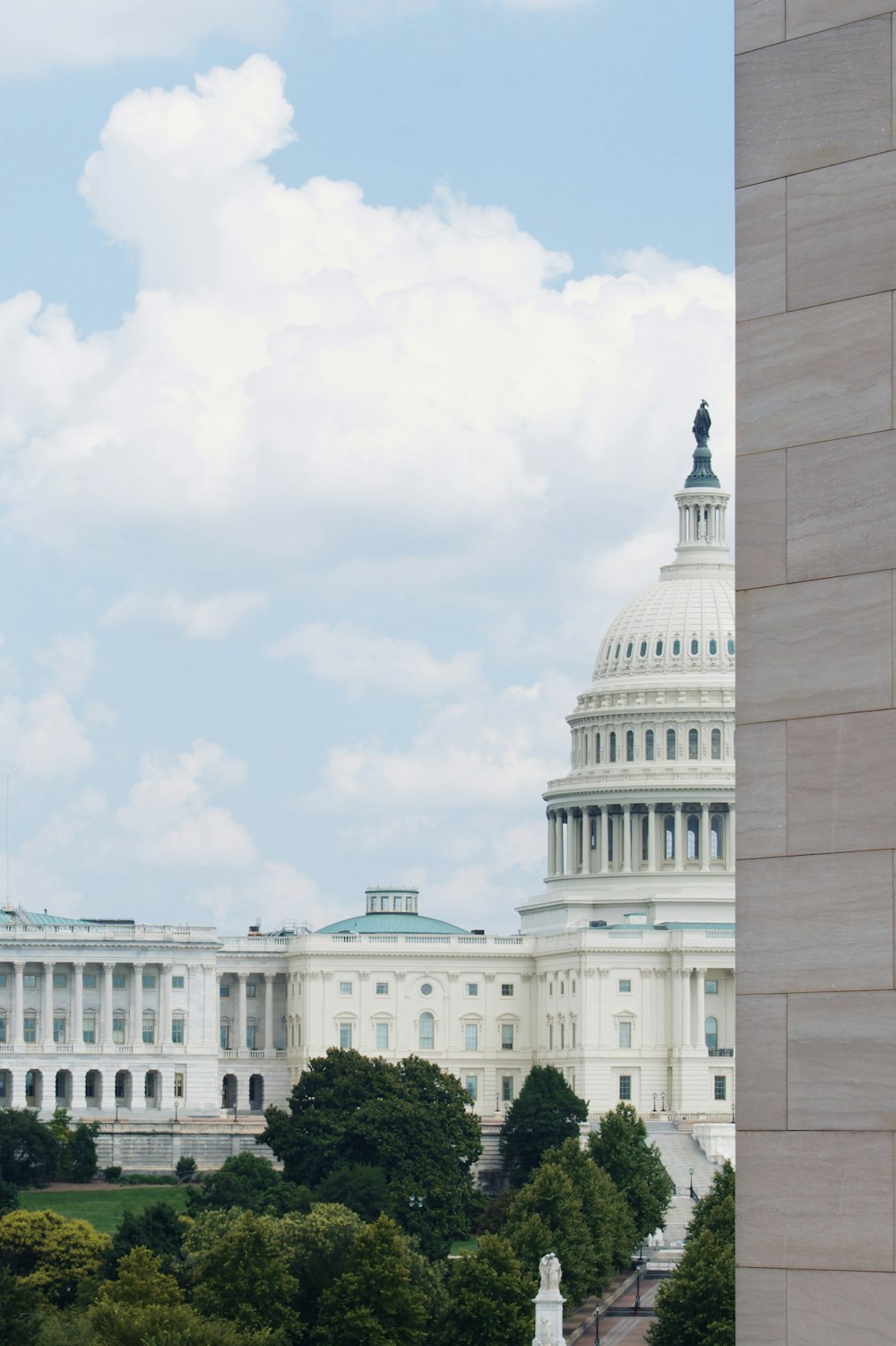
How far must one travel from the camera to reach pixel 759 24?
30.1 metres

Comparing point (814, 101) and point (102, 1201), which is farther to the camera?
point (102, 1201)

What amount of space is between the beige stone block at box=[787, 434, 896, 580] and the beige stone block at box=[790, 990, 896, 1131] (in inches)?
155

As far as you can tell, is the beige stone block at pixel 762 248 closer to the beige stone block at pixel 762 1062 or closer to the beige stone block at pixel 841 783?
the beige stone block at pixel 841 783

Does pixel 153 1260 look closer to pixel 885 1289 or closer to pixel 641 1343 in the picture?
pixel 641 1343

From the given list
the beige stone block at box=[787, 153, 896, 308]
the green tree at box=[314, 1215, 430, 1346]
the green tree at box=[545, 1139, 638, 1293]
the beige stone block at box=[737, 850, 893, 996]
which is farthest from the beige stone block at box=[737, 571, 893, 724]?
the green tree at box=[545, 1139, 638, 1293]

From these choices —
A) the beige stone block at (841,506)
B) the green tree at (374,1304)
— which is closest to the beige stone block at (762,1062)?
the beige stone block at (841,506)

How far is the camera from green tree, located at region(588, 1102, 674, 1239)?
16188 centimetres

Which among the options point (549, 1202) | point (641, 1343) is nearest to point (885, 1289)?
point (641, 1343)

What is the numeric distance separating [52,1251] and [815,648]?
110 meters

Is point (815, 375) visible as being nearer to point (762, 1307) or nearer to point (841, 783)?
point (841, 783)

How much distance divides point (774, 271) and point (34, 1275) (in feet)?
344

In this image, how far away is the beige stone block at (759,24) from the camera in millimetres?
30047

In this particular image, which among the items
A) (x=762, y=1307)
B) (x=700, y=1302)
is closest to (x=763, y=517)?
(x=762, y=1307)

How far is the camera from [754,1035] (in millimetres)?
28828
